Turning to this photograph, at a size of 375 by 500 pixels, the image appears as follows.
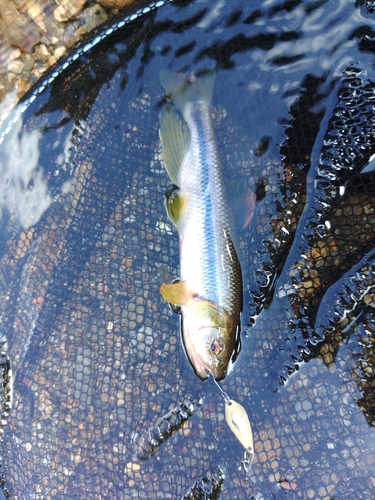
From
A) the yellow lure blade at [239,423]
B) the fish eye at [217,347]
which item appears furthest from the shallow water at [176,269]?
the fish eye at [217,347]

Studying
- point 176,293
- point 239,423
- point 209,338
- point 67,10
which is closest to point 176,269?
point 176,293

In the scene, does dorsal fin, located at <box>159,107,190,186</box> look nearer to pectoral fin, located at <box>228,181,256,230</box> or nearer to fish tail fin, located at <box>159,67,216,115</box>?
fish tail fin, located at <box>159,67,216,115</box>

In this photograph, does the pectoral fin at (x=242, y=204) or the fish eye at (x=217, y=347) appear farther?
the pectoral fin at (x=242, y=204)

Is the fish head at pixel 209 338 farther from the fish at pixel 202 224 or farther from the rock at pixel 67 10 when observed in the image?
the rock at pixel 67 10

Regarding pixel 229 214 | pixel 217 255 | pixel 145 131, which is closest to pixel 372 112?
pixel 229 214

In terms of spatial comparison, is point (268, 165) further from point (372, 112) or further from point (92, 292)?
point (92, 292)

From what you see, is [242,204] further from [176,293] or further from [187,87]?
[187,87]

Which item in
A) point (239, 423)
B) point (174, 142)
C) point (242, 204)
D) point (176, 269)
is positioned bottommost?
point (239, 423)
